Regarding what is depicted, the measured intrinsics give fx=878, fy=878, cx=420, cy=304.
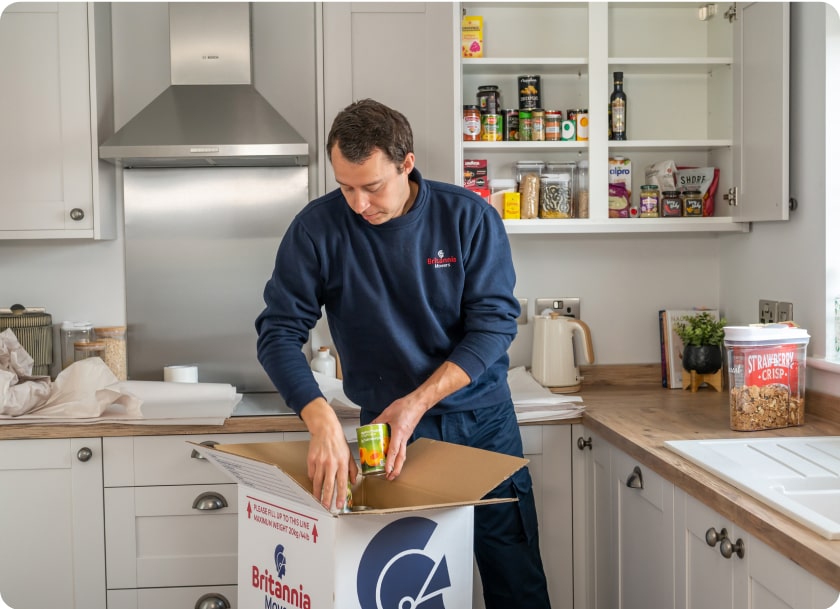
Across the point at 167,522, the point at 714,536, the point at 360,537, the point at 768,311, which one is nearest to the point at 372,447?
the point at 360,537

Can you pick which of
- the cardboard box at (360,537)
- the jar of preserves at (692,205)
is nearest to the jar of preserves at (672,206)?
the jar of preserves at (692,205)

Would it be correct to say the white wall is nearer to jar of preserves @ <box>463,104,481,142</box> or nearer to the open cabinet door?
the open cabinet door

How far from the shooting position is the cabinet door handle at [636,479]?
1.95 metres

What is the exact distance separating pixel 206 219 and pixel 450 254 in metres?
1.31

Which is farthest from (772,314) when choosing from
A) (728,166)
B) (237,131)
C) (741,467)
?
(237,131)

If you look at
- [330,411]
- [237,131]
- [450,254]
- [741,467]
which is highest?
[237,131]

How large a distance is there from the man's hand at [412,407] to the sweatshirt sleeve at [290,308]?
0.21 meters

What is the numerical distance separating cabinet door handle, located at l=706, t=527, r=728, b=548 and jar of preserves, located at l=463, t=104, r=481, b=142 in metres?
1.41

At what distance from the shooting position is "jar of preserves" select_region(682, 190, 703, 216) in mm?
2658

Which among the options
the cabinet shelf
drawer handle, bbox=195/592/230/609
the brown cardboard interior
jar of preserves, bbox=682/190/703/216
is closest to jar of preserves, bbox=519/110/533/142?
the cabinet shelf

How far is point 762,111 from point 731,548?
53.8 inches

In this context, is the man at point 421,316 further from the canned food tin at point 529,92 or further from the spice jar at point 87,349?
the spice jar at point 87,349

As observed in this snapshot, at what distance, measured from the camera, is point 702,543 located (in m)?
1.65

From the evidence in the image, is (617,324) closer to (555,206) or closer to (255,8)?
(555,206)
